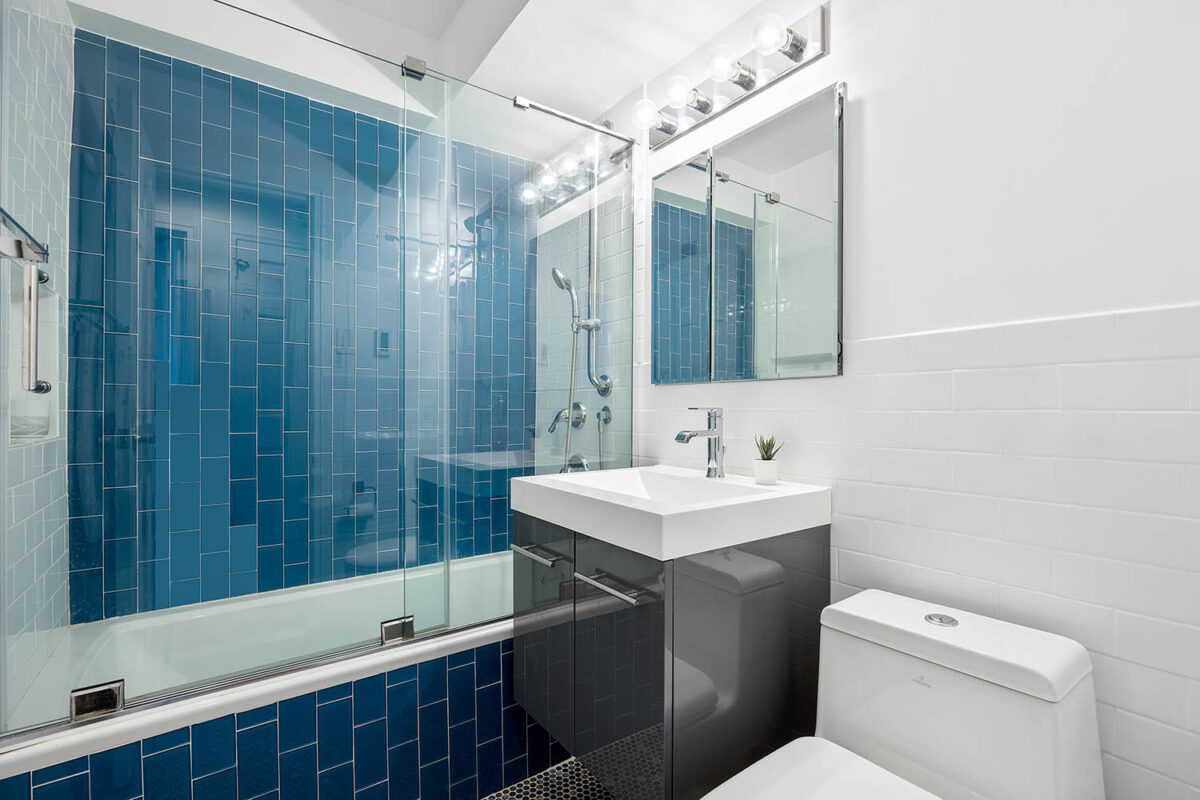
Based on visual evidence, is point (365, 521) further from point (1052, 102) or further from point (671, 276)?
point (1052, 102)

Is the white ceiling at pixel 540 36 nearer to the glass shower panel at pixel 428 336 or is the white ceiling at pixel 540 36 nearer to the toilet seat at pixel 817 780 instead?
the glass shower panel at pixel 428 336

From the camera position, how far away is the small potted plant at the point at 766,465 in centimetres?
150

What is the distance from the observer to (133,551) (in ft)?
5.47

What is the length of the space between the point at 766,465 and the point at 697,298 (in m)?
0.66

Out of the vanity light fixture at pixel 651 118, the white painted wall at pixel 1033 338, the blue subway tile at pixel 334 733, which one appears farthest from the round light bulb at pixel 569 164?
the blue subway tile at pixel 334 733

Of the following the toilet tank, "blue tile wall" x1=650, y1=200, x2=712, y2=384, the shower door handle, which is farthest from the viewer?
"blue tile wall" x1=650, y1=200, x2=712, y2=384

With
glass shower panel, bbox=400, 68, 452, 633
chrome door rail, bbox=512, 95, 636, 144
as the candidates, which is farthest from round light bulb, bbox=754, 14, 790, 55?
glass shower panel, bbox=400, 68, 452, 633

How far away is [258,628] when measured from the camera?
1716 millimetres

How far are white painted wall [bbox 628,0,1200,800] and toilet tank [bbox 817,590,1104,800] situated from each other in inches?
4.4

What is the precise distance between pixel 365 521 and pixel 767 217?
1.66 metres

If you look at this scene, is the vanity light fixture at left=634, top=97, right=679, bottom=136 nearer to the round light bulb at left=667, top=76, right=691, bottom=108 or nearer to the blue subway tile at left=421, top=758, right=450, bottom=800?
the round light bulb at left=667, top=76, right=691, bottom=108

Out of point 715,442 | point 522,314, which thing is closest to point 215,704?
point 522,314

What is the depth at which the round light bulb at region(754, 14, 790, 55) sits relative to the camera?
1.46 metres

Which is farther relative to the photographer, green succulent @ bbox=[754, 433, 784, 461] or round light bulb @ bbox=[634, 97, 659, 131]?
round light bulb @ bbox=[634, 97, 659, 131]
